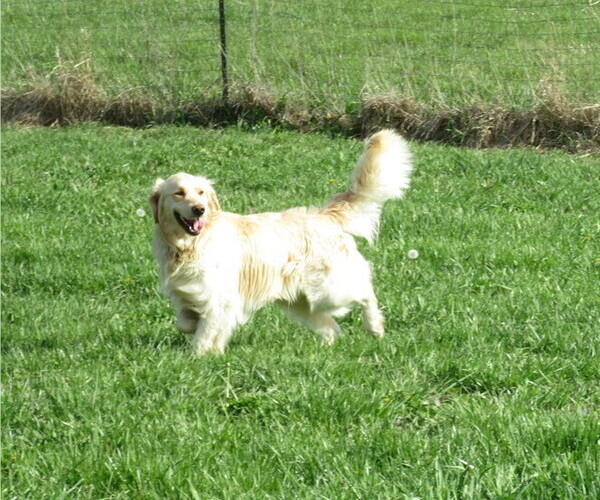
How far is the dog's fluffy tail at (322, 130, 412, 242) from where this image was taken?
643 centimetres

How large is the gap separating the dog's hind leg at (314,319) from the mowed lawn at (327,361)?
3.3 inches

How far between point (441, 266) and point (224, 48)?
6.57m

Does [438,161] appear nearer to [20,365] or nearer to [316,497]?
[20,365]

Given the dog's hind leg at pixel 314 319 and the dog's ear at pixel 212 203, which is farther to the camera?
the dog's hind leg at pixel 314 319

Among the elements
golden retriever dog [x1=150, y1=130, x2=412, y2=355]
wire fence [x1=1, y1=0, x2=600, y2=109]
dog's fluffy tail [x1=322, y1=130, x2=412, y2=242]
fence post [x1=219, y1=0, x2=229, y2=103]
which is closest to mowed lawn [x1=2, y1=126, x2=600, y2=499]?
golden retriever dog [x1=150, y1=130, x2=412, y2=355]

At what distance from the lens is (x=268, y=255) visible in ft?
20.1

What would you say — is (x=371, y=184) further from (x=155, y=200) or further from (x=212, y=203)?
(x=155, y=200)

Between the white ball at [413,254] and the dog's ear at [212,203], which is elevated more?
the dog's ear at [212,203]

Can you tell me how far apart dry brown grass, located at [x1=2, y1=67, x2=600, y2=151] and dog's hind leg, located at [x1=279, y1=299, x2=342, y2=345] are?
5579 mm

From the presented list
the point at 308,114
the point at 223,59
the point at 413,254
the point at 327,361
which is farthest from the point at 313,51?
the point at 327,361

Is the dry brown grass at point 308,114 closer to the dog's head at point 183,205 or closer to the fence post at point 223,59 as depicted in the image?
the fence post at point 223,59

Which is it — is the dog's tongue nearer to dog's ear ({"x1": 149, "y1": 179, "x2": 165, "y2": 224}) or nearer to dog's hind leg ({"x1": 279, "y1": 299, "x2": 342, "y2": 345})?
dog's ear ({"x1": 149, "y1": 179, "x2": 165, "y2": 224})

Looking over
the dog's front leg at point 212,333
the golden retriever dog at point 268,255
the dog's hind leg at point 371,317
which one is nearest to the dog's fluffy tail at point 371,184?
the golden retriever dog at point 268,255

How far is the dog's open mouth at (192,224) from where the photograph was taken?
586cm
